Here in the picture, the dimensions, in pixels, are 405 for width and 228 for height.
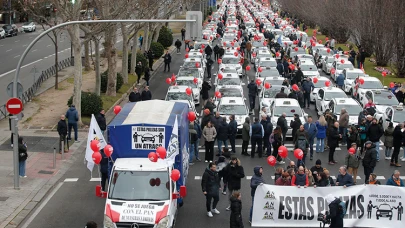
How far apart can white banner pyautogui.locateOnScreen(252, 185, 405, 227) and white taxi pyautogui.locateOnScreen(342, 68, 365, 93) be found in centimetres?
2125

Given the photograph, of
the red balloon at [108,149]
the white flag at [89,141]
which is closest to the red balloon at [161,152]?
the red balloon at [108,149]

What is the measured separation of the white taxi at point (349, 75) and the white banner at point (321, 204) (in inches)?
837

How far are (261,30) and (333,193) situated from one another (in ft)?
186

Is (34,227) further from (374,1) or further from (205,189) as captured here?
(374,1)

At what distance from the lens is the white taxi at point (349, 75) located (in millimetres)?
36906

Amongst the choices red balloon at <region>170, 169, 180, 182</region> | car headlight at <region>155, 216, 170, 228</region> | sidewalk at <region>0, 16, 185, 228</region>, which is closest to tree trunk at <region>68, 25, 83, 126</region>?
sidewalk at <region>0, 16, 185, 228</region>

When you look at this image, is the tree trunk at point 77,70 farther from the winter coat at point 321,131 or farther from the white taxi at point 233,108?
the winter coat at point 321,131

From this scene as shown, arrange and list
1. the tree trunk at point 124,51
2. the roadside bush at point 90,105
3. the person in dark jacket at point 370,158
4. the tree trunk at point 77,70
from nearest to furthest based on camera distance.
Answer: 1. the person in dark jacket at point 370,158
2. the tree trunk at point 77,70
3. the roadside bush at point 90,105
4. the tree trunk at point 124,51

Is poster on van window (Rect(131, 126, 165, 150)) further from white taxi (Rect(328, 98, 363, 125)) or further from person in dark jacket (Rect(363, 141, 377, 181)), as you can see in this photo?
white taxi (Rect(328, 98, 363, 125))

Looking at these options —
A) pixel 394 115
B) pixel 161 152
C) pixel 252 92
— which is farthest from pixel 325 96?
pixel 161 152

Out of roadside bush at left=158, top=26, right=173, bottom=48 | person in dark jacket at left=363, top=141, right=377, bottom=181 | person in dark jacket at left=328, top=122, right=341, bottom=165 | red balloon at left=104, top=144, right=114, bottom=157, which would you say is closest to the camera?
red balloon at left=104, top=144, right=114, bottom=157


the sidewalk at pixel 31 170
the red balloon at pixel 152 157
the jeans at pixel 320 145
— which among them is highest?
the red balloon at pixel 152 157

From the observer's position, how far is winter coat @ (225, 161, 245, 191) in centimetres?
1725

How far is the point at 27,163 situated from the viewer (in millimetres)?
22547
